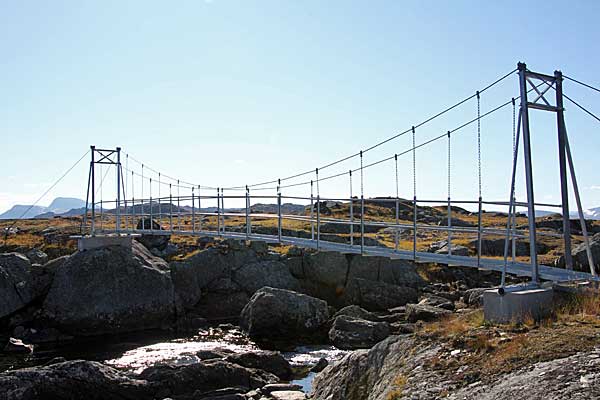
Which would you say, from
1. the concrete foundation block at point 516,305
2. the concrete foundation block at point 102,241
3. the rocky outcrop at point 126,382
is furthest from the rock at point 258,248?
the concrete foundation block at point 516,305

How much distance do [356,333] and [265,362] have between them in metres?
4.29

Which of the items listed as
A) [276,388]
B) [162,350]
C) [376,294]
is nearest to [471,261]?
[276,388]

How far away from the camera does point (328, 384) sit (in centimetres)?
1167

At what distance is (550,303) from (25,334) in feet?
60.4

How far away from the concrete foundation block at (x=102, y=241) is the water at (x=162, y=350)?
14.4ft

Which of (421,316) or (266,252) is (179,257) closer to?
(266,252)

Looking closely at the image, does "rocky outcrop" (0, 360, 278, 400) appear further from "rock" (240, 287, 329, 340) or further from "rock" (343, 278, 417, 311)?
"rock" (343, 278, 417, 311)

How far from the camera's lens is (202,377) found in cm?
1498

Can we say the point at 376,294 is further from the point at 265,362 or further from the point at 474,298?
the point at 265,362

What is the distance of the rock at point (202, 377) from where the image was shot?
14.6 metres

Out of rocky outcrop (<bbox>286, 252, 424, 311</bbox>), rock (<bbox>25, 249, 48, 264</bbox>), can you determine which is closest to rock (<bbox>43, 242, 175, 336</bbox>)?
rock (<bbox>25, 249, 48, 264</bbox>)

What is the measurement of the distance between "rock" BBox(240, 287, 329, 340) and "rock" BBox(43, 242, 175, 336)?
4.08m

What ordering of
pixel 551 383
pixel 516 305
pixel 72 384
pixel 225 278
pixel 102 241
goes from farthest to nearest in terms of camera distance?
pixel 225 278
pixel 102 241
pixel 72 384
pixel 516 305
pixel 551 383

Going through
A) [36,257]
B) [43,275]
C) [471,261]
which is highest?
[471,261]
